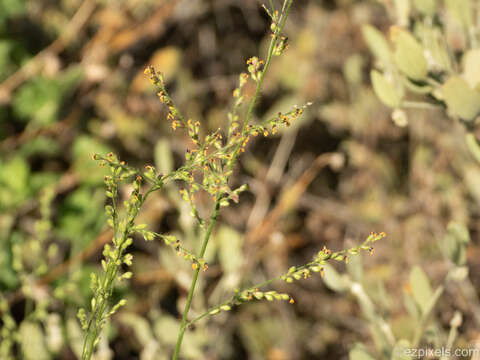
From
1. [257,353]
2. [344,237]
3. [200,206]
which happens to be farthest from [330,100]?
[257,353]

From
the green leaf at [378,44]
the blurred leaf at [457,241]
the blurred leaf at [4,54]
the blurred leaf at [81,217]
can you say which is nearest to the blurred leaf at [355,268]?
the blurred leaf at [457,241]

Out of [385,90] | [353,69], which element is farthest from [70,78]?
[385,90]

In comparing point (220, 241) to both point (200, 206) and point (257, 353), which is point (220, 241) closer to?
point (200, 206)

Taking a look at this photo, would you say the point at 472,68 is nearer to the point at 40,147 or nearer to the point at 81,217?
the point at 81,217

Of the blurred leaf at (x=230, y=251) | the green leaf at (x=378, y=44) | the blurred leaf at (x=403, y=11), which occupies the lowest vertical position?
the blurred leaf at (x=230, y=251)

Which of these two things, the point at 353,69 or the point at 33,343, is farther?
the point at 353,69

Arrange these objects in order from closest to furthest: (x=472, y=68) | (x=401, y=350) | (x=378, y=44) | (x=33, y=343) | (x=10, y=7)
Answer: (x=401, y=350), (x=472, y=68), (x=378, y=44), (x=33, y=343), (x=10, y=7)

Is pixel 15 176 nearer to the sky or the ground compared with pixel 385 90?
nearer to the ground

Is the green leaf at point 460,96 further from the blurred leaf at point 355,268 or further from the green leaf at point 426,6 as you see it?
the blurred leaf at point 355,268
